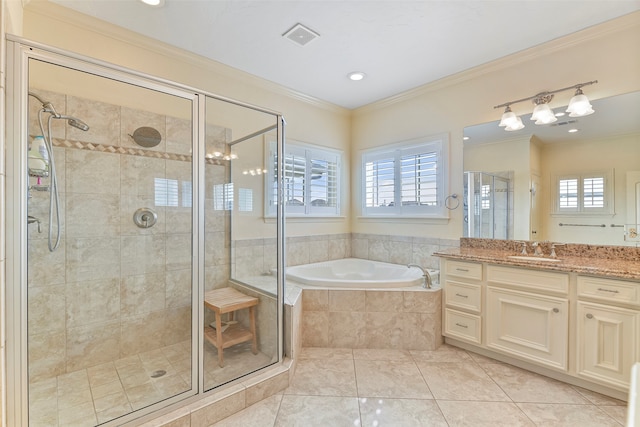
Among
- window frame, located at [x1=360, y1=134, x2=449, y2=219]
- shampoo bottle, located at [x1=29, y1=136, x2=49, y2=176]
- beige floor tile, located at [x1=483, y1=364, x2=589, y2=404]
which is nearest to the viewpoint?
shampoo bottle, located at [x1=29, y1=136, x2=49, y2=176]

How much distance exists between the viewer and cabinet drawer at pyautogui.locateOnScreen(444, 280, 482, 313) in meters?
2.39

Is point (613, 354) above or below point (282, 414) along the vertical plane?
above

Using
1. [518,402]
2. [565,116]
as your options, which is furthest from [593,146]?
[518,402]

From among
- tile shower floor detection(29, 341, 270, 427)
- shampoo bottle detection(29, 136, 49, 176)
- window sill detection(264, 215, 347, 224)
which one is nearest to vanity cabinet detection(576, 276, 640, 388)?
tile shower floor detection(29, 341, 270, 427)

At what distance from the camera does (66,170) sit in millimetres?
1984

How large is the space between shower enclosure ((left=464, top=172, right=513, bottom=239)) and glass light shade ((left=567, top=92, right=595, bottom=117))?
0.64 metres

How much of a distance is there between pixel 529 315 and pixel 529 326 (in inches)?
3.2

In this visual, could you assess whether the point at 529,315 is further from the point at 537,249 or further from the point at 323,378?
the point at 323,378

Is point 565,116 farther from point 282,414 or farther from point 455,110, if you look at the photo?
point 282,414

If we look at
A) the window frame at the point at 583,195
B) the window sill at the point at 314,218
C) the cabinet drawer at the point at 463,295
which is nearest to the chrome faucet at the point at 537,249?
the window frame at the point at 583,195

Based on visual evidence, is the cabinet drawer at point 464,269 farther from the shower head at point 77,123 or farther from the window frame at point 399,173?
the shower head at point 77,123

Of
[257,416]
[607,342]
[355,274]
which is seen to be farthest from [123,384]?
[607,342]

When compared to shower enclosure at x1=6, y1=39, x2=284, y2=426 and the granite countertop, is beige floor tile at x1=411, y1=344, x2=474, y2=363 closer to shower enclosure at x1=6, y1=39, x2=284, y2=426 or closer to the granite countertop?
the granite countertop

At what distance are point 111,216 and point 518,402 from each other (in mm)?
3070
